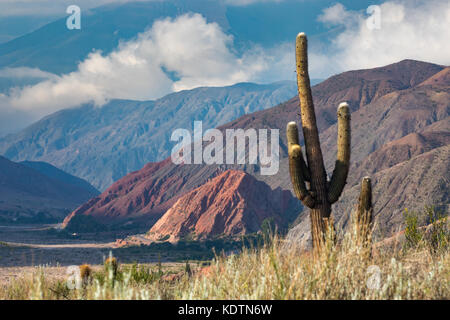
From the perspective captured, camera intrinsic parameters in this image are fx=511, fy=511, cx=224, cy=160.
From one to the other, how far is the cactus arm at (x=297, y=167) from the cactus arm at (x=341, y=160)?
0.58 m

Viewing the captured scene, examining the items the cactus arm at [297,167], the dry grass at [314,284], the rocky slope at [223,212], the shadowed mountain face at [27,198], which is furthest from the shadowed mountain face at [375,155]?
the dry grass at [314,284]

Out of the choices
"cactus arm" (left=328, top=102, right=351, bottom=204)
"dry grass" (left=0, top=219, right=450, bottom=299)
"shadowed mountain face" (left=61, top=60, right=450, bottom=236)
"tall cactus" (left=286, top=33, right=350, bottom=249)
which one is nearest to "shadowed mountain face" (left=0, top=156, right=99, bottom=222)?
"shadowed mountain face" (left=61, top=60, right=450, bottom=236)

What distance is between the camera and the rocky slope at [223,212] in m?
73.8

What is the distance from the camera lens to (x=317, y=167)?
1082 cm

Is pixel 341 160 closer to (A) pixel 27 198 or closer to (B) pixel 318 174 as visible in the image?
(B) pixel 318 174

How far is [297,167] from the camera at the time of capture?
10023 mm

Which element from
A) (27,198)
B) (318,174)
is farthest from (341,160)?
(27,198)

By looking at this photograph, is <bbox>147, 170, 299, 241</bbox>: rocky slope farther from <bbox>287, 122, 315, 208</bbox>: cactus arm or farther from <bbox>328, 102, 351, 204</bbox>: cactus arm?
<bbox>287, 122, 315, 208</bbox>: cactus arm

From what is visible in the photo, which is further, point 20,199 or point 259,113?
point 20,199

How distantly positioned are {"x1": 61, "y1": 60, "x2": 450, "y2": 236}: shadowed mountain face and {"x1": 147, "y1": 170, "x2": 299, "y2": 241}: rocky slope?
14445 millimetres

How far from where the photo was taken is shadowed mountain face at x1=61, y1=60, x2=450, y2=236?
53.7 meters
